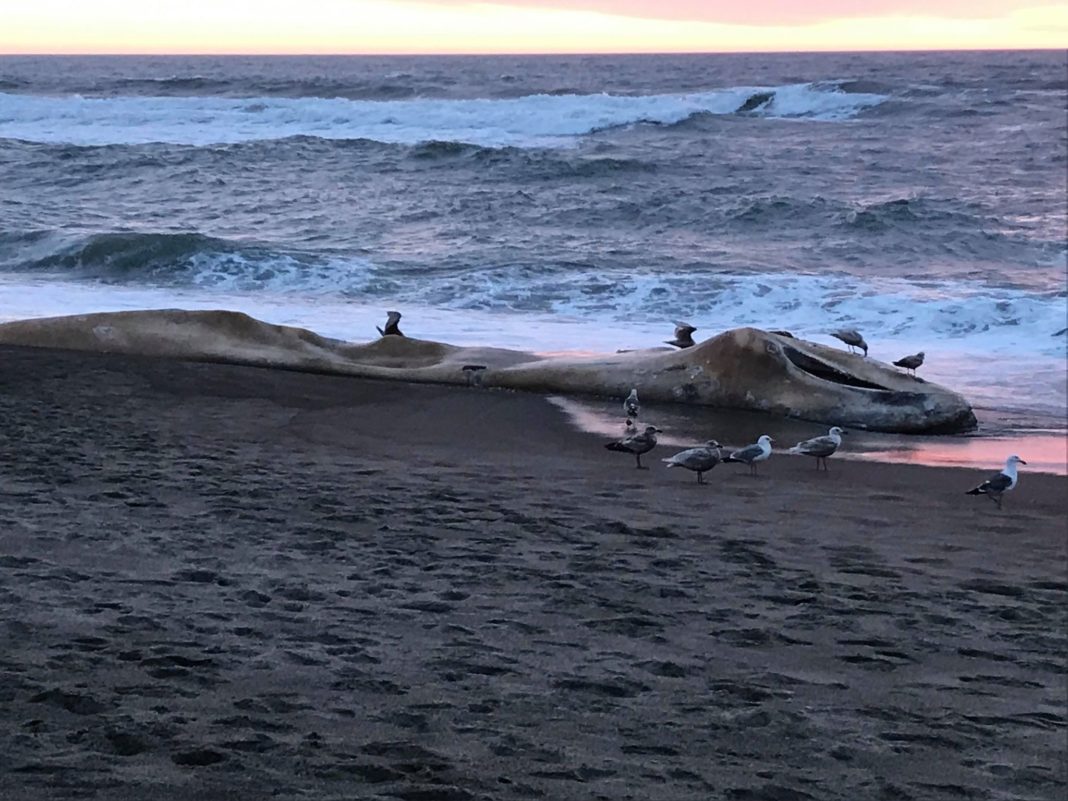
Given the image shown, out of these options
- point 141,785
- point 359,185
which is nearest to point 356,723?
point 141,785

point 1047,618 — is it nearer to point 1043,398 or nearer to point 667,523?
point 667,523

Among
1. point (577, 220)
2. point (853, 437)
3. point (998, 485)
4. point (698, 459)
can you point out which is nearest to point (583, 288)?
point (577, 220)

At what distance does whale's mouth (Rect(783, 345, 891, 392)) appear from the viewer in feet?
32.5

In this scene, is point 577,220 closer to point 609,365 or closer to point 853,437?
point 609,365

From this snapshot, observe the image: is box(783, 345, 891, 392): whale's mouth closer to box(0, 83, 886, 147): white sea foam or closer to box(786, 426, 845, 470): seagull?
box(786, 426, 845, 470): seagull

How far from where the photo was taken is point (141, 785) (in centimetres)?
325

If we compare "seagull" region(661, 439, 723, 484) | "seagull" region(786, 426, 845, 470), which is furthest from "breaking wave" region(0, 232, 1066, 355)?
"seagull" region(661, 439, 723, 484)

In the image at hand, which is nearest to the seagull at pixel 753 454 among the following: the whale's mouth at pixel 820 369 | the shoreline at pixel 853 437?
the shoreline at pixel 853 437

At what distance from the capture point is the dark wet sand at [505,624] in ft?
12.0

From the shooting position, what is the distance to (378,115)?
1695 inches

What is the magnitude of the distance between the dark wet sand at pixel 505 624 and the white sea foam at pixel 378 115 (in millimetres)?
28830

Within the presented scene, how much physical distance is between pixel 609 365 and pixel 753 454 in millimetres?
2532

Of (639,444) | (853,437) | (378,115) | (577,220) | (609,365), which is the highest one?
(378,115)

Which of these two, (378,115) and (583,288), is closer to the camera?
(583,288)
